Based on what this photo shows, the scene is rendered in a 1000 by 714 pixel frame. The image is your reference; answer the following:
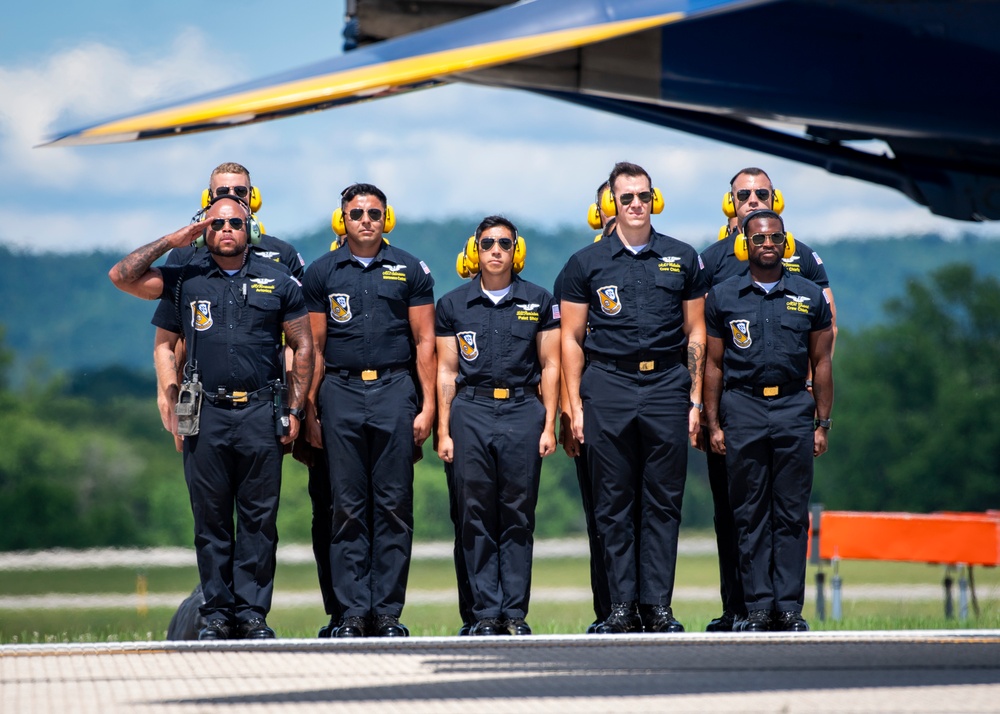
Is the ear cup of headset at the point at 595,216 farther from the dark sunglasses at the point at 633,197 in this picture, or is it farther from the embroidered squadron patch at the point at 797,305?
the embroidered squadron patch at the point at 797,305

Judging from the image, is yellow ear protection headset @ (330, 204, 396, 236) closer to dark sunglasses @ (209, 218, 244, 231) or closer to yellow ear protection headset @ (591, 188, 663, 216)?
dark sunglasses @ (209, 218, 244, 231)

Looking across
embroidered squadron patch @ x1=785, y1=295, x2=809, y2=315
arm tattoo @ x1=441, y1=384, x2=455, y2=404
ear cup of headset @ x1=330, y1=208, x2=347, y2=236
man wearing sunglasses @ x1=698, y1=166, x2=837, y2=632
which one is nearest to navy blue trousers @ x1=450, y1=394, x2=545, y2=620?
arm tattoo @ x1=441, y1=384, x2=455, y2=404

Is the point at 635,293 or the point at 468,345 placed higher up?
the point at 635,293

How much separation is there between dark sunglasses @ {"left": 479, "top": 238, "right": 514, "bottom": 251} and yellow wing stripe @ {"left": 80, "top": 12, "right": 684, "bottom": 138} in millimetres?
1612

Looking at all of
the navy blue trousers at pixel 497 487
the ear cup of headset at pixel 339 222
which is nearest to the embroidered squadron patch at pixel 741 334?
the navy blue trousers at pixel 497 487

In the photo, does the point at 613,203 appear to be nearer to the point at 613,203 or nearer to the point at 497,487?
the point at 613,203

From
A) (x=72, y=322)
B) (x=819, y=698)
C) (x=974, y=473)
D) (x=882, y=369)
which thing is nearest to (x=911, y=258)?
(x=882, y=369)

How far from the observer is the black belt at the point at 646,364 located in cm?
580

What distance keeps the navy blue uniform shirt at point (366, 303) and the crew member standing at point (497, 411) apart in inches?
6.8

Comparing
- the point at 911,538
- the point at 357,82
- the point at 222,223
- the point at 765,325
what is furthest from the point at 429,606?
the point at 357,82

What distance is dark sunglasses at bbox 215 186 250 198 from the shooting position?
5.95 metres

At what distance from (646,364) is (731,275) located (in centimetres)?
73

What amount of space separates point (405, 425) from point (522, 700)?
2165mm

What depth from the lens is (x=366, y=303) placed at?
589cm
